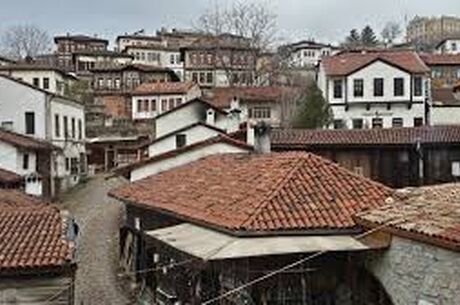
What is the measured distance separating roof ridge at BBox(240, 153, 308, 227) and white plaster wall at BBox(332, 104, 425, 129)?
31263 millimetres

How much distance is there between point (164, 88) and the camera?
61.2 m

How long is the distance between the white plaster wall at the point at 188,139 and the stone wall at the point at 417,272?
19.5 m

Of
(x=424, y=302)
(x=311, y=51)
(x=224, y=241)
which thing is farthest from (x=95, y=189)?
(x=311, y=51)

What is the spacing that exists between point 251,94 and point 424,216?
45.0 meters

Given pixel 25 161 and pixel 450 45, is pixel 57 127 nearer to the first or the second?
pixel 25 161

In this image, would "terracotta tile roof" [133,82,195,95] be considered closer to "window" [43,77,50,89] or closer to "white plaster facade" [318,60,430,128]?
"window" [43,77,50,89]

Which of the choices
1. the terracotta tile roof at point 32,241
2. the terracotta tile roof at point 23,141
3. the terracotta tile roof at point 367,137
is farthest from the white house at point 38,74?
the terracotta tile roof at point 32,241

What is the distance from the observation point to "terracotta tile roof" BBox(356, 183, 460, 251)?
1171cm

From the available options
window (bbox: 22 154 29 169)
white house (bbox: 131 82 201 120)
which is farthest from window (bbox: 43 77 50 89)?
window (bbox: 22 154 29 169)

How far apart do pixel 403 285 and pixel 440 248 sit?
1558 mm

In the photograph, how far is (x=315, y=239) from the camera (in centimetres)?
1421

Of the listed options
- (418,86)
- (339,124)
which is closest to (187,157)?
(339,124)

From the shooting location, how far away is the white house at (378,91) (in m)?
47.7

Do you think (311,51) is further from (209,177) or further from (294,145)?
(209,177)
